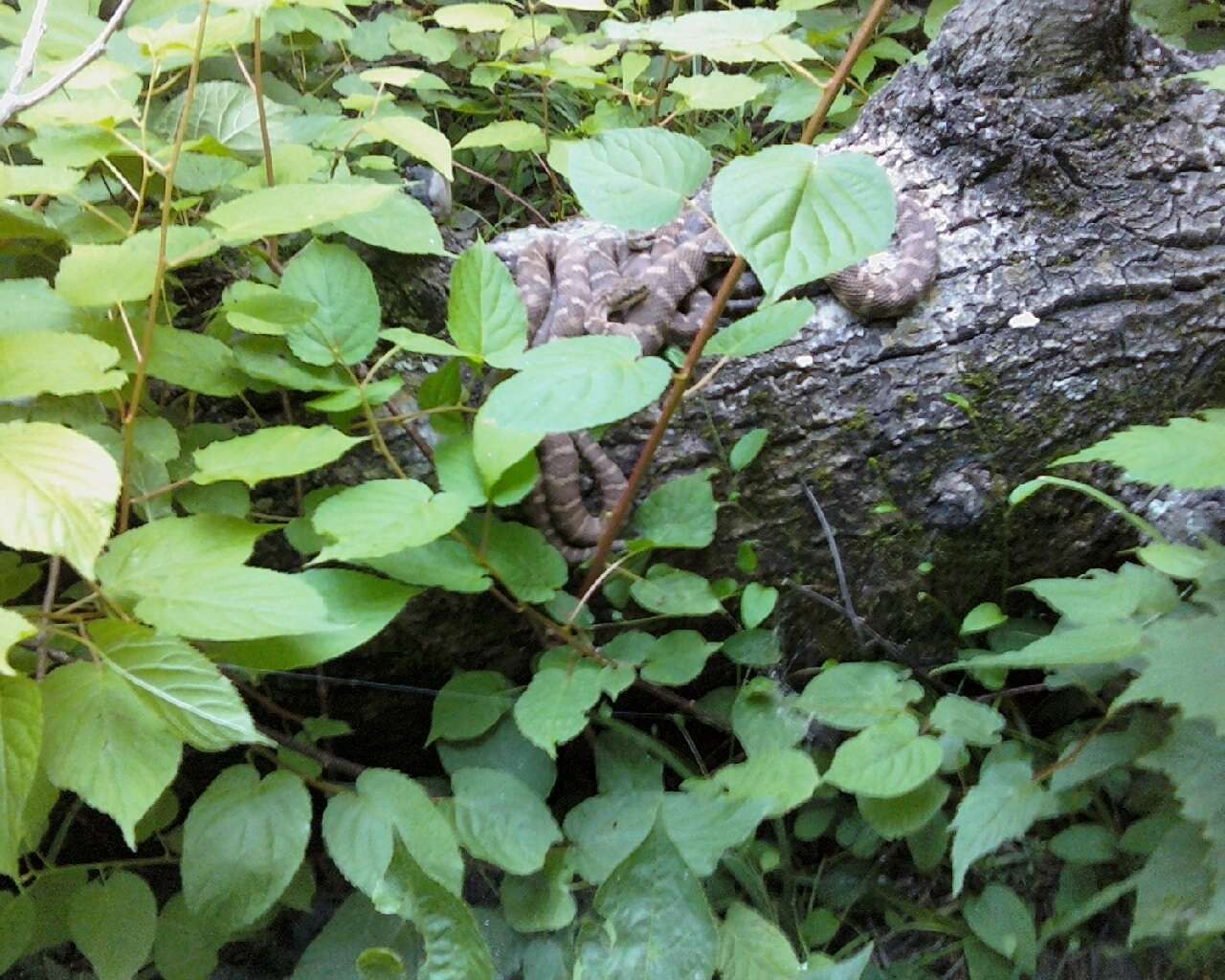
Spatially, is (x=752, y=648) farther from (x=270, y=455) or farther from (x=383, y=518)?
(x=270, y=455)

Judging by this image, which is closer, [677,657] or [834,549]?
[677,657]

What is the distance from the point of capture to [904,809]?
69.4 inches

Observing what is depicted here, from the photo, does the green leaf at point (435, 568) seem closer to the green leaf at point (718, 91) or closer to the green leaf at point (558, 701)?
the green leaf at point (558, 701)

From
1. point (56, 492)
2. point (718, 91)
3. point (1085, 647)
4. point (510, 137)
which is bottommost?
point (56, 492)

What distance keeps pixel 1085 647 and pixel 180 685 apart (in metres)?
1.35

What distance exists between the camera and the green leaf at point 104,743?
120 cm

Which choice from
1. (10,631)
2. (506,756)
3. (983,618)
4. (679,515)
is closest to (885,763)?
(983,618)

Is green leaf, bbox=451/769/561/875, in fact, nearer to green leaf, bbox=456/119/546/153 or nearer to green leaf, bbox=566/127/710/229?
green leaf, bbox=566/127/710/229

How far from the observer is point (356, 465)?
192cm

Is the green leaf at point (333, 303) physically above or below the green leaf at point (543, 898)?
above

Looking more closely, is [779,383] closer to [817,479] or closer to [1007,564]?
[817,479]

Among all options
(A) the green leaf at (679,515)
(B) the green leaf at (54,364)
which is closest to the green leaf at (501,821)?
(A) the green leaf at (679,515)

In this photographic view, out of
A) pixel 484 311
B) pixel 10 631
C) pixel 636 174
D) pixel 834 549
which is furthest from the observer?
pixel 834 549

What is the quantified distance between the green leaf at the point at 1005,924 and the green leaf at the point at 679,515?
86 cm
